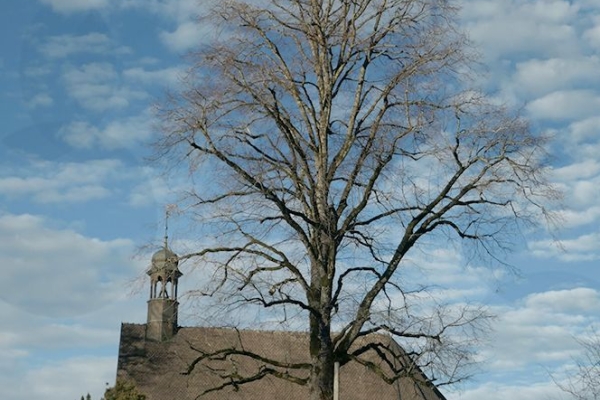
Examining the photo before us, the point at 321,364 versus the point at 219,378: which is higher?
the point at 219,378

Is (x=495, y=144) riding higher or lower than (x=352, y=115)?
lower

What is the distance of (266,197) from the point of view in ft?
41.9

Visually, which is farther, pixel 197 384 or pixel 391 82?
pixel 197 384

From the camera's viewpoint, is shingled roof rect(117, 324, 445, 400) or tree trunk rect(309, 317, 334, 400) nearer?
tree trunk rect(309, 317, 334, 400)

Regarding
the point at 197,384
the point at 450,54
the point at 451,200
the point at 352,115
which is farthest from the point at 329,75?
the point at 197,384

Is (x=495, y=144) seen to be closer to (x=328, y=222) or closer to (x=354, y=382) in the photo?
(x=328, y=222)

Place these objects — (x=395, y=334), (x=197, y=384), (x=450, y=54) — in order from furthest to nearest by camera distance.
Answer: (x=197, y=384), (x=450, y=54), (x=395, y=334)

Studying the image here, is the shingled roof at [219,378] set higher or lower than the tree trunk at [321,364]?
higher

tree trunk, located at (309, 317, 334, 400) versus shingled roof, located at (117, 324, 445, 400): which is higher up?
shingled roof, located at (117, 324, 445, 400)

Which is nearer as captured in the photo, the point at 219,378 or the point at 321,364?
the point at 321,364

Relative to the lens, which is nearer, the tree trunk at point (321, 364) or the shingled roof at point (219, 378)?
the tree trunk at point (321, 364)

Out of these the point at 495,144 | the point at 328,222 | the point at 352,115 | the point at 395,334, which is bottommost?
the point at 395,334

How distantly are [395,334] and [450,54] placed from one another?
4822mm

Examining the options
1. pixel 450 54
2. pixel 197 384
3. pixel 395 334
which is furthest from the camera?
pixel 197 384
